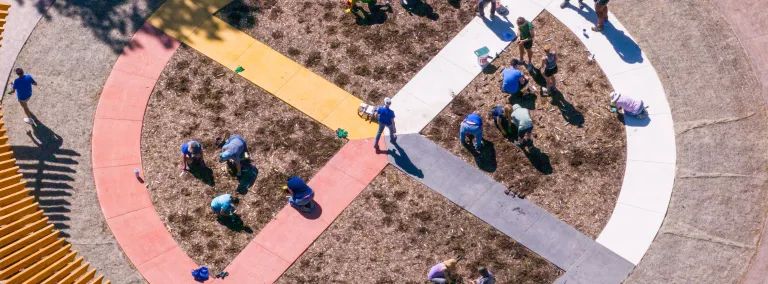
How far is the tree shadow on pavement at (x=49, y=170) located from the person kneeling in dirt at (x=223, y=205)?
10.3 ft

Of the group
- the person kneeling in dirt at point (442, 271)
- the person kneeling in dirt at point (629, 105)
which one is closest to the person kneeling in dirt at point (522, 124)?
the person kneeling in dirt at point (629, 105)

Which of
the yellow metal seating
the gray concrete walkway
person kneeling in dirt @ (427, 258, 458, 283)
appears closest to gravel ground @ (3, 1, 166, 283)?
the yellow metal seating

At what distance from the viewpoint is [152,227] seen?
17.7 m

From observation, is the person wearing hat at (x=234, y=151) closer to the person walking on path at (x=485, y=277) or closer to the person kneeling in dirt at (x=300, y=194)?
the person kneeling in dirt at (x=300, y=194)

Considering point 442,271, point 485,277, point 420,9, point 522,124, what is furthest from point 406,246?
point 420,9

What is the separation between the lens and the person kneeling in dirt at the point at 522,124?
18031 millimetres

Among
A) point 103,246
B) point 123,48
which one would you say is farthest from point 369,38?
point 103,246

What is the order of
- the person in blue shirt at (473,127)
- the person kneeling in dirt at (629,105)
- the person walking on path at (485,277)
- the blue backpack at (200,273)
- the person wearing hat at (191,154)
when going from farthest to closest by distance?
the person kneeling in dirt at (629,105)
the person in blue shirt at (473,127)
the person wearing hat at (191,154)
the blue backpack at (200,273)
the person walking on path at (485,277)

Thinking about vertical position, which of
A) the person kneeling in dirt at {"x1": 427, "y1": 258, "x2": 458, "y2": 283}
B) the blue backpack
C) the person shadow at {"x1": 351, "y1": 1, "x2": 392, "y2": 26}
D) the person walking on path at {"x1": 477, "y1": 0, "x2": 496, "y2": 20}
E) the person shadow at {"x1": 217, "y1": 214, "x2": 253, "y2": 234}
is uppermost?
the person walking on path at {"x1": 477, "y1": 0, "x2": 496, "y2": 20}

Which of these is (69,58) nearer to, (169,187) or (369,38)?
(169,187)

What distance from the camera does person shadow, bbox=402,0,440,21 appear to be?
21219 mm

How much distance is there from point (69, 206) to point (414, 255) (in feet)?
23.9

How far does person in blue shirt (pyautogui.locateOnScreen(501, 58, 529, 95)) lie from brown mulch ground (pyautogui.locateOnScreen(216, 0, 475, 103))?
6.63 feet

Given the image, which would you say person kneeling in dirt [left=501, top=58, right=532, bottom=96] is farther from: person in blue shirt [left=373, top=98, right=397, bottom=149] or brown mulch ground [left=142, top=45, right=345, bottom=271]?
brown mulch ground [left=142, top=45, right=345, bottom=271]
